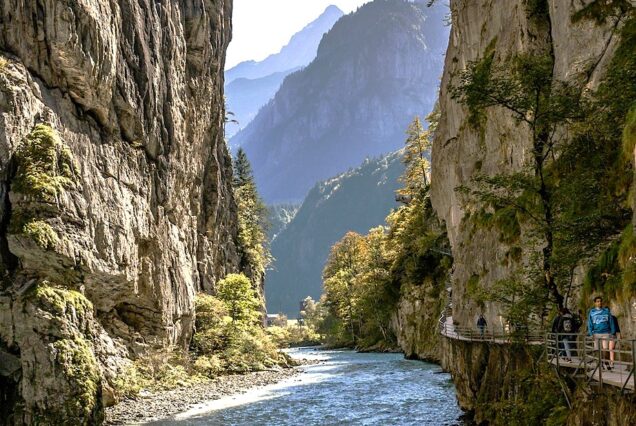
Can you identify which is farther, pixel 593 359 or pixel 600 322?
pixel 600 322

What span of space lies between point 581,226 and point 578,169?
448 cm

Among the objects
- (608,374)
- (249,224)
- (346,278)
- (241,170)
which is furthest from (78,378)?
(241,170)

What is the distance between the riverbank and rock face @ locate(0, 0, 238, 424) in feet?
5.47

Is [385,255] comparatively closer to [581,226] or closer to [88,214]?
[88,214]

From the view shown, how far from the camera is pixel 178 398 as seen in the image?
105ft

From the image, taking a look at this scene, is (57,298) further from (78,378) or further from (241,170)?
(241,170)

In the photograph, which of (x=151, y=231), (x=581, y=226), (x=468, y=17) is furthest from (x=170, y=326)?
(x=581, y=226)

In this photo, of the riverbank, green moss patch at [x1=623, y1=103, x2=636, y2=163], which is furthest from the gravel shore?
green moss patch at [x1=623, y1=103, x2=636, y2=163]

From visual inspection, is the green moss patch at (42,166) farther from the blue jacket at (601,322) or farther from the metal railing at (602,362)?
the blue jacket at (601,322)

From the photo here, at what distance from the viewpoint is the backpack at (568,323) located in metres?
14.1

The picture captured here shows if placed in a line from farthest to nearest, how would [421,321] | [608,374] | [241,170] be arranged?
[241,170] → [421,321] → [608,374]

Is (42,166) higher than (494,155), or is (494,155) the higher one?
(494,155)

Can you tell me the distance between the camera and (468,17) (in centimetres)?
3684

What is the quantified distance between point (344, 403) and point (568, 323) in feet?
60.1
